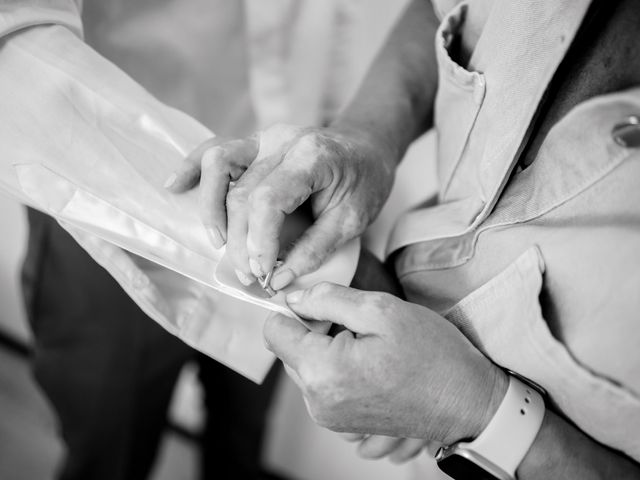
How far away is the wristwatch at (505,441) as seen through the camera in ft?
1.46

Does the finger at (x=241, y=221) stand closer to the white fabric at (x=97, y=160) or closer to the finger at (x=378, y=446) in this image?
the white fabric at (x=97, y=160)

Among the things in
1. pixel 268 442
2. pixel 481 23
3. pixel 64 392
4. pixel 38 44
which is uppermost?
pixel 481 23

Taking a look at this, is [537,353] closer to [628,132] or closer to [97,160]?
[628,132]

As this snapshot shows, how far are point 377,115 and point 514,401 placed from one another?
0.34 metres

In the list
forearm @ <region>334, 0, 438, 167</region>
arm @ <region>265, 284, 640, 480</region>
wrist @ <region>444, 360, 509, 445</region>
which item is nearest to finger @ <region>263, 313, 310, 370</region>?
arm @ <region>265, 284, 640, 480</region>

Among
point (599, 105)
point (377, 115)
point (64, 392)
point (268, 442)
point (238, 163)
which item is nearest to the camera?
point (599, 105)

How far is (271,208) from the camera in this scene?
1.39 feet

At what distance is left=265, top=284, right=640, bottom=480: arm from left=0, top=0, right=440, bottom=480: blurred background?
0.24m

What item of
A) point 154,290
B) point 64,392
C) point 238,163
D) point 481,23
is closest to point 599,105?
point 481,23

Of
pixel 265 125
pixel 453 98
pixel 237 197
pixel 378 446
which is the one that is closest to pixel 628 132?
pixel 453 98

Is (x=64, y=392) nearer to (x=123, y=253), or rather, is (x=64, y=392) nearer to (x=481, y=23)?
(x=123, y=253)

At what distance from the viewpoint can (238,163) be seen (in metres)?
0.49

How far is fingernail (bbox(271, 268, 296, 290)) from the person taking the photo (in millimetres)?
462

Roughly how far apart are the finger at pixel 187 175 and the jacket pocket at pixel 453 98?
248 millimetres
